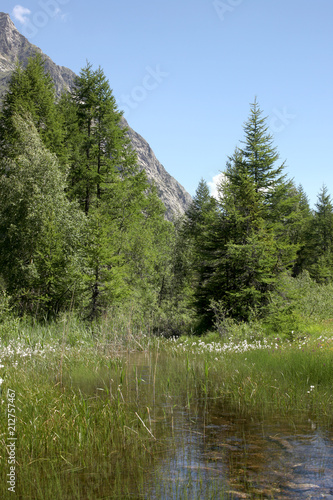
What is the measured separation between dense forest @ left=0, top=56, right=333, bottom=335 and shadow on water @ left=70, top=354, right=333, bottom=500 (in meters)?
8.96

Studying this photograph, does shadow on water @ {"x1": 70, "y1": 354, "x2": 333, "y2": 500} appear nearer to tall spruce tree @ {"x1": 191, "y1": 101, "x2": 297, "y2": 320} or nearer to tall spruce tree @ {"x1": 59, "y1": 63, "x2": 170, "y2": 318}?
tall spruce tree @ {"x1": 191, "y1": 101, "x2": 297, "y2": 320}

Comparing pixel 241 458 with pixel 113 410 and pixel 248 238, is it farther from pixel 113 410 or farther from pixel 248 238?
pixel 248 238

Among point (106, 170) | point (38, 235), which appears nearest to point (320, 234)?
point (106, 170)

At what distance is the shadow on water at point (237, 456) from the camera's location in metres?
3.32

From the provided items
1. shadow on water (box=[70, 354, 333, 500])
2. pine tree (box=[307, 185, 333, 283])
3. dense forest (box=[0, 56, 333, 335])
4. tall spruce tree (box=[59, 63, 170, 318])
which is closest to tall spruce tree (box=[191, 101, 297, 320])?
dense forest (box=[0, 56, 333, 335])

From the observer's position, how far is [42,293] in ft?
66.0

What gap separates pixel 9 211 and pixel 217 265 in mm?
12206

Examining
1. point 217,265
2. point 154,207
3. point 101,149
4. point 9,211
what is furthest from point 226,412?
point 154,207

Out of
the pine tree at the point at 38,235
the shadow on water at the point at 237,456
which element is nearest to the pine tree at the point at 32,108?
the pine tree at the point at 38,235

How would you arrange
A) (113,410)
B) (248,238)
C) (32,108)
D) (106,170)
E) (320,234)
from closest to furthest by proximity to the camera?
(113,410)
(248,238)
(32,108)
(106,170)
(320,234)

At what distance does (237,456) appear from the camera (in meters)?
4.04

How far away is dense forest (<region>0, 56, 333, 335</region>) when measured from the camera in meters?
18.0

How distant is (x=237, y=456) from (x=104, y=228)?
49.8ft

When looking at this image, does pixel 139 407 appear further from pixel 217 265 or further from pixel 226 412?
pixel 217 265
